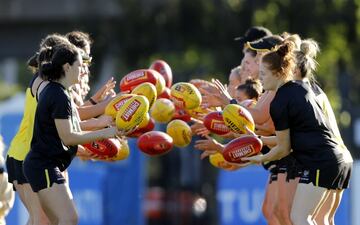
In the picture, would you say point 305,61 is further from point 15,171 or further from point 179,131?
point 15,171

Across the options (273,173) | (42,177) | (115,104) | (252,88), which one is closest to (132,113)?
(115,104)

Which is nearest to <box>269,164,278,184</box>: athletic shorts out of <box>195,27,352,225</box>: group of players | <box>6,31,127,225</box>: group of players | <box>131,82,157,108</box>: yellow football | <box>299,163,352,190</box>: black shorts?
<box>195,27,352,225</box>: group of players

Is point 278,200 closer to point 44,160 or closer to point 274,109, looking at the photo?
point 274,109

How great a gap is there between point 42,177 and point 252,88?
279cm

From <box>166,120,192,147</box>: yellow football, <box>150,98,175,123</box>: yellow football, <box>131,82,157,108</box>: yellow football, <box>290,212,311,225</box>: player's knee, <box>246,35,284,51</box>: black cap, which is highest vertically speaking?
<box>246,35,284,51</box>: black cap

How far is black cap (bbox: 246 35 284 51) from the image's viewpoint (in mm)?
11875

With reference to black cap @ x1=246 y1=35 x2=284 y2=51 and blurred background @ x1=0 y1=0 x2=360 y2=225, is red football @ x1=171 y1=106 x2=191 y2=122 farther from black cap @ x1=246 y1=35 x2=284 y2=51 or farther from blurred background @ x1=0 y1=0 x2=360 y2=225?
blurred background @ x1=0 y1=0 x2=360 y2=225

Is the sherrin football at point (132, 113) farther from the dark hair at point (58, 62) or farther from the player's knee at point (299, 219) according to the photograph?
the player's knee at point (299, 219)

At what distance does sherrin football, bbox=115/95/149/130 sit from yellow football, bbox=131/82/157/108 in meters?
0.61

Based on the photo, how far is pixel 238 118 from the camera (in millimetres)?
11094

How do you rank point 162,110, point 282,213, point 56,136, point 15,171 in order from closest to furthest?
point 56,136, point 15,171, point 282,213, point 162,110

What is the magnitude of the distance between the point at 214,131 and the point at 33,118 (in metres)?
1.73

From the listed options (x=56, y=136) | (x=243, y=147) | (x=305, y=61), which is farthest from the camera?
(x=243, y=147)

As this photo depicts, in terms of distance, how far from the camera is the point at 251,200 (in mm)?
16672
